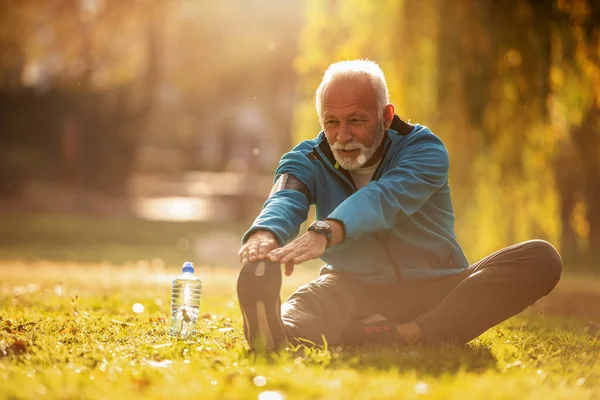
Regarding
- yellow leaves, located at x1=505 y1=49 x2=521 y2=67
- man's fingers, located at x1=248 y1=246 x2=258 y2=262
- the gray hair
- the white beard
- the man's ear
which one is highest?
yellow leaves, located at x1=505 y1=49 x2=521 y2=67

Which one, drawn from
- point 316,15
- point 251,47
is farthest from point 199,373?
point 251,47

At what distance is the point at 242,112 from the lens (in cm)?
6512

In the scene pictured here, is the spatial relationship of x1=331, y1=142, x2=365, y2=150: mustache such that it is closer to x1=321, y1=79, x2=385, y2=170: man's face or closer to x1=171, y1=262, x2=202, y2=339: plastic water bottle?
x1=321, y1=79, x2=385, y2=170: man's face

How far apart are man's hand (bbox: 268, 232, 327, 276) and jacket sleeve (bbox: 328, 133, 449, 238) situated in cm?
23

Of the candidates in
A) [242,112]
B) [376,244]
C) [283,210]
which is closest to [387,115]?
[376,244]

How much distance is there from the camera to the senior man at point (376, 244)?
4617mm

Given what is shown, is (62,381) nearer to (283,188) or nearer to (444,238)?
(283,188)

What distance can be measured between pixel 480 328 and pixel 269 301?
4.64ft

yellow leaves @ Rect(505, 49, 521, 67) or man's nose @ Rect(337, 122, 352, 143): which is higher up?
yellow leaves @ Rect(505, 49, 521, 67)

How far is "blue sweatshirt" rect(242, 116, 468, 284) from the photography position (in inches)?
193

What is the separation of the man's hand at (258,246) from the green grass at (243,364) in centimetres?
52

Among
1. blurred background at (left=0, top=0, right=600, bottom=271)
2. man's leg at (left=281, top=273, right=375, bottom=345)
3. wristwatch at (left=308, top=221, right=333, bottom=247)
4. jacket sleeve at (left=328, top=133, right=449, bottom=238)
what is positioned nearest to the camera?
wristwatch at (left=308, top=221, right=333, bottom=247)

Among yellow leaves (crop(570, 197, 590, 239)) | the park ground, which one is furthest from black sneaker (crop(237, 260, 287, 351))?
yellow leaves (crop(570, 197, 590, 239))

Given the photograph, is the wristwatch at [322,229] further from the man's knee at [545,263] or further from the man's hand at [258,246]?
the man's knee at [545,263]
